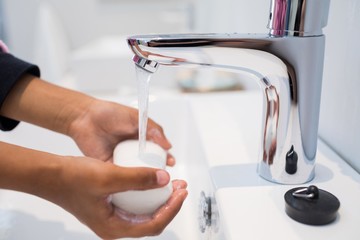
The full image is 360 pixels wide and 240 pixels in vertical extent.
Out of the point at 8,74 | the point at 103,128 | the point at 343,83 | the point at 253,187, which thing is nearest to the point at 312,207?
the point at 253,187

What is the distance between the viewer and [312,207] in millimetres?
283

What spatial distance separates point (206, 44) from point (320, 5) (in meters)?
0.10

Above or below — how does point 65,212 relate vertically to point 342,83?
below

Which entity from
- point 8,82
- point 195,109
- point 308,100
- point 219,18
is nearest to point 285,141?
point 308,100

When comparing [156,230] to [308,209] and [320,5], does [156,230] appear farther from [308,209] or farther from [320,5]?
[320,5]

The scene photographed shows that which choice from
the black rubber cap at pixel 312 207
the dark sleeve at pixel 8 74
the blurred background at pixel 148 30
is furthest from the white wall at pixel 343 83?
the dark sleeve at pixel 8 74

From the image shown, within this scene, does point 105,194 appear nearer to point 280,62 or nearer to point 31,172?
point 31,172

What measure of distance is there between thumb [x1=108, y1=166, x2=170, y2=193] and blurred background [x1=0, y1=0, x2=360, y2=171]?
21 cm

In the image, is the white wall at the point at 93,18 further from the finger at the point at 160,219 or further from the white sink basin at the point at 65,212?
the finger at the point at 160,219

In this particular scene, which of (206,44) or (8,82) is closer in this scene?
(206,44)

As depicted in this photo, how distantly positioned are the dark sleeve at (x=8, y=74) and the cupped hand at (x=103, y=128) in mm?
87

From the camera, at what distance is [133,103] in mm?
614

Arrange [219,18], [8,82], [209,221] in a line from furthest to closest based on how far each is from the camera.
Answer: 1. [219,18]
2. [8,82]
3. [209,221]

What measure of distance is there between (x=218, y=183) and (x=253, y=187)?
3cm
